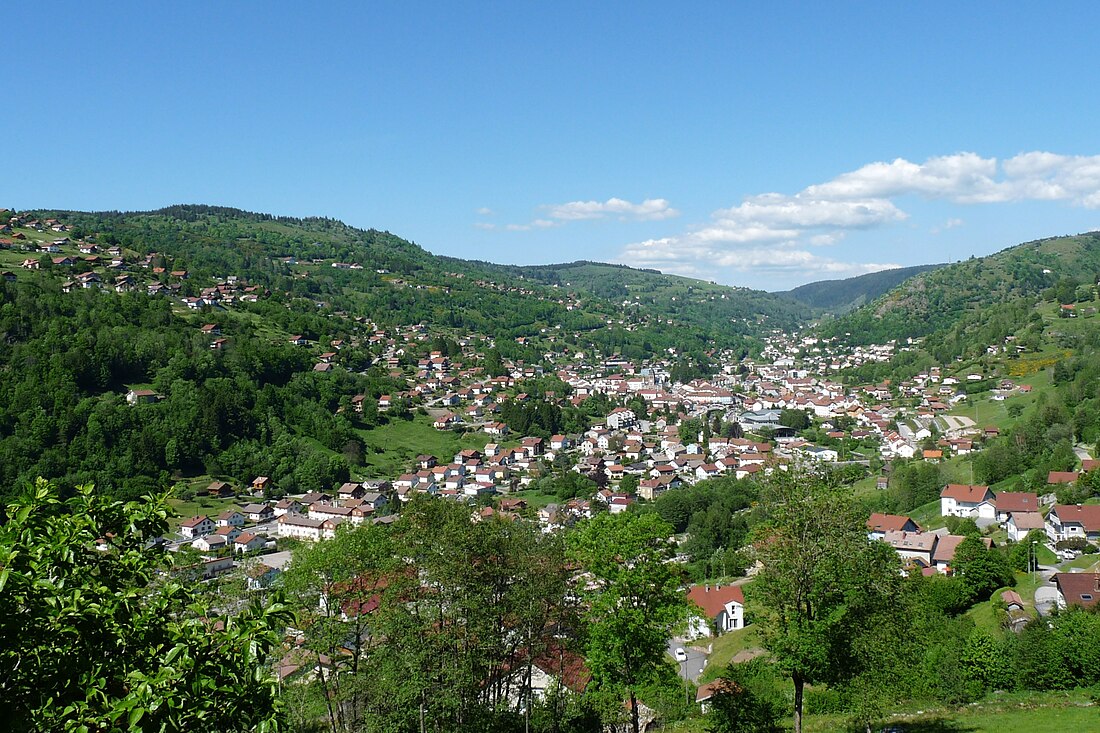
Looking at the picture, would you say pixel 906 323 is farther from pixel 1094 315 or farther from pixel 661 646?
pixel 661 646

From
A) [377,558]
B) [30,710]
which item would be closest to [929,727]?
[377,558]

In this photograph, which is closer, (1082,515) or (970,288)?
(1082,515)

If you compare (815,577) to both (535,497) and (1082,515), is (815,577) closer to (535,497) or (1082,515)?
(1082,515)

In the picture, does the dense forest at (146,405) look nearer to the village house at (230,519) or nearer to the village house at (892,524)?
the village house at (230,519)

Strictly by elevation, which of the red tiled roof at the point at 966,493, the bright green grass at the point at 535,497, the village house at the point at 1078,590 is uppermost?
the village house at the point at 1078,590

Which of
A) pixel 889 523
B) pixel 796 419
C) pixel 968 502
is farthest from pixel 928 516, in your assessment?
pixel 796 419

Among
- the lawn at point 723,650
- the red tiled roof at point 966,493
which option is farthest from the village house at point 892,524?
the lawn at point 723,650

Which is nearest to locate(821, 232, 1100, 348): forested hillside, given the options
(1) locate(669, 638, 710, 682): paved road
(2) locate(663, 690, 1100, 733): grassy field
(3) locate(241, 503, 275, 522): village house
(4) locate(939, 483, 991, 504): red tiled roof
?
(4) locate(939, 483, 991, 504): red tiled roof
